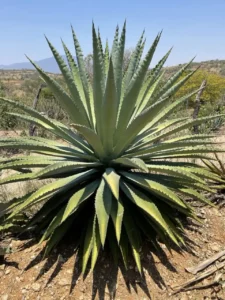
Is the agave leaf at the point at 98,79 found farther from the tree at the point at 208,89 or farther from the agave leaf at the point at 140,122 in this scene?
the tree at the point at 208,89

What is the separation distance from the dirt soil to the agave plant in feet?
0.52

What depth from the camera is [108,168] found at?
280 centimetres

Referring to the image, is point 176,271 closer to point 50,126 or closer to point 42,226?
point 42,226

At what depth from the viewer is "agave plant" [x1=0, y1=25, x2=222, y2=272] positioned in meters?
2.48

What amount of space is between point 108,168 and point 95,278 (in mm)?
890

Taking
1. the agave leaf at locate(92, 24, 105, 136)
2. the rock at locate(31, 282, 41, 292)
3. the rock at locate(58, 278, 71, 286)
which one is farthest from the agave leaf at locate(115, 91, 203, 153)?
the rock at locate(31, 282, 41, 292)

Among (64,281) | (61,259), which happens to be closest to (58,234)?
(61,259)

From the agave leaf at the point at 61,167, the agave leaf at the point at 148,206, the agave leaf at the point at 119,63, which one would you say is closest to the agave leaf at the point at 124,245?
the agave leaf at the point at 148,206

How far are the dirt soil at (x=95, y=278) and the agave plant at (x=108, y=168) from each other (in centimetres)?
16

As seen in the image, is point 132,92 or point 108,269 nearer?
point 108,269

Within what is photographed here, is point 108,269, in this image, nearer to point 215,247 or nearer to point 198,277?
point 198,277

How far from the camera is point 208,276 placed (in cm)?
263

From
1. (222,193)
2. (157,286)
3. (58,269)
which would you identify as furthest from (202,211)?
(58,269)

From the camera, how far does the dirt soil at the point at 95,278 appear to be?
96.0 inches
